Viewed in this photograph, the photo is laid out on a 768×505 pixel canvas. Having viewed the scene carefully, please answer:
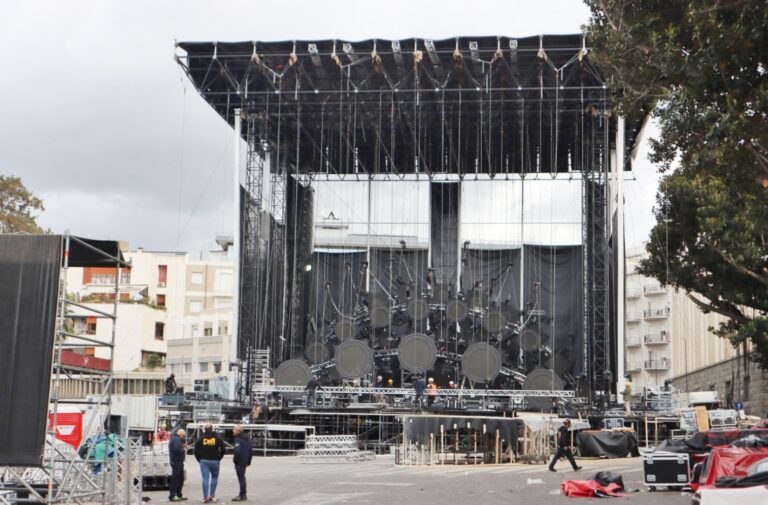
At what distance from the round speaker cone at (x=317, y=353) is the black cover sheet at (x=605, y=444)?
43.7ft

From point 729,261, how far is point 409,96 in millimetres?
15405

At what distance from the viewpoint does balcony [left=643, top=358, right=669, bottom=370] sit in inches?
2687

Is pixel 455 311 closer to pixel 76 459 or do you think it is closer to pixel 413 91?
pixel 413 91

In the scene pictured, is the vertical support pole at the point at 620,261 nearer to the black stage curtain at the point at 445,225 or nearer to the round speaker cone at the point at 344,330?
the black stage curtain at the point at 445,225

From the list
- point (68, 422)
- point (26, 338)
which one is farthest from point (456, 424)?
point (26, 338)

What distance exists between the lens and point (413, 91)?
36.8 meters

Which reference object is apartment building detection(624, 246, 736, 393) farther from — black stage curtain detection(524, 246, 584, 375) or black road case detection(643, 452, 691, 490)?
black road case detection(643, 452, 691, 490)

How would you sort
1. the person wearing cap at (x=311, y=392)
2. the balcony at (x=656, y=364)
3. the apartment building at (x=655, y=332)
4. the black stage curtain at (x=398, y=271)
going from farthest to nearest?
the balcony at (x=656, y=364), the apartment building at (x=655, y=332), the black stage curtain at (x=398, y=271), the person wearing cap at (x=311, y=392)

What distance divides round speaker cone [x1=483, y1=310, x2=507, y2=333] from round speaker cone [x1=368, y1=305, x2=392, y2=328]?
3.52m

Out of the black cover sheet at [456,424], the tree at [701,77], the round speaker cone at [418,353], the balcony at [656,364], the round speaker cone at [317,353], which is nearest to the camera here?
the tree at [701,77]

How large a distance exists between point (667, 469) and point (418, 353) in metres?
18.5

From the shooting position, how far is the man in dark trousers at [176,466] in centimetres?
1598

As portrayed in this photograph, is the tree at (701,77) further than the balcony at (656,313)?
No

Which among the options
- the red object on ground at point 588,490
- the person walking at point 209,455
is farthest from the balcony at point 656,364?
the person walking at point 209,455
